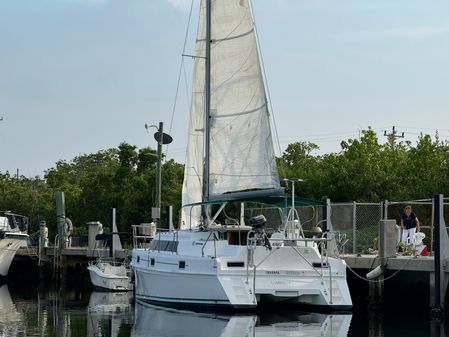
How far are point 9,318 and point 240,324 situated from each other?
30.1ft

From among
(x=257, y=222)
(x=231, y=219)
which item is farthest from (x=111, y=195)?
(x=257, y=222)

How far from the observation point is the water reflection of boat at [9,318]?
2956 centimetres

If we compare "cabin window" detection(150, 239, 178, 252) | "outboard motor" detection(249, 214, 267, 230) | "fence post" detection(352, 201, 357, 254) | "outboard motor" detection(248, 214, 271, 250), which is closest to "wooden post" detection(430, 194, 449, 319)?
"outboard motor" detection(248, 214, 271, 250)

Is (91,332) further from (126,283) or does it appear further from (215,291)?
(126,283)

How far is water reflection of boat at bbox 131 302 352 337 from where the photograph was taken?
27.3 meters

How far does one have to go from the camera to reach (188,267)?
105 feet

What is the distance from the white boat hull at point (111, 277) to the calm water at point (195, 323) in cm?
690

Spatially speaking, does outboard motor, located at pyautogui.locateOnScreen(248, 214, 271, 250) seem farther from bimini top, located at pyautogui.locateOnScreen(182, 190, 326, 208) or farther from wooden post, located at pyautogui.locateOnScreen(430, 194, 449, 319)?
wooden post, located at pyautogui.locateOnScreen(430, 194, 449, 319)

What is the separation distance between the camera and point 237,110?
35.0 meters

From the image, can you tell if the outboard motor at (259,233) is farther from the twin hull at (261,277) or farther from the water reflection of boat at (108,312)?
the water reflection of boat at (108,312)

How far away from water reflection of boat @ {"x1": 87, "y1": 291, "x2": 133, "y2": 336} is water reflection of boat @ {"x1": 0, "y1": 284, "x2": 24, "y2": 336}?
216 centimetres

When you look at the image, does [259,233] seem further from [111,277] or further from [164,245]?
[111,277]

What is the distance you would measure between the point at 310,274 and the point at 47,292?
20.3 metres

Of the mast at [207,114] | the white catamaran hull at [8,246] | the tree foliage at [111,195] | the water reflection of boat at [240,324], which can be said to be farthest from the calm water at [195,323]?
the tree foliage at [111,195]
